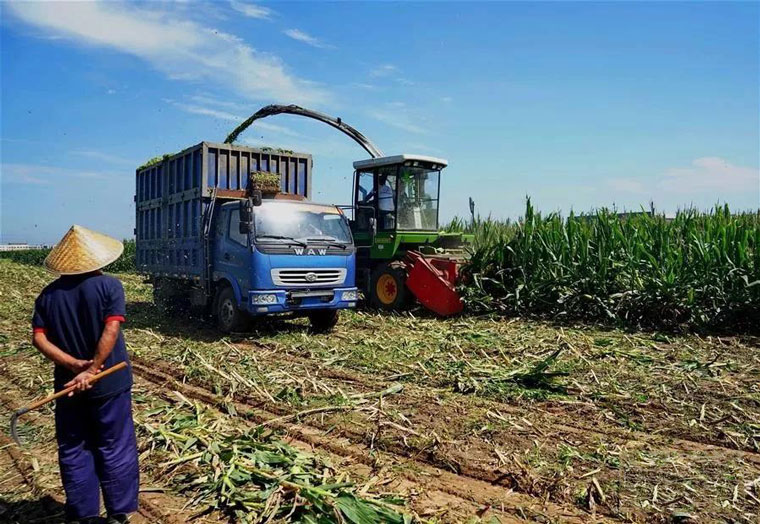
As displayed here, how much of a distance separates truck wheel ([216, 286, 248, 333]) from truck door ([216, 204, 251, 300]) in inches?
15.9

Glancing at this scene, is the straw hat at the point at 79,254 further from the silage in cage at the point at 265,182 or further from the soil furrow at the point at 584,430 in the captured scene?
the silage in cage at the point at 265,182

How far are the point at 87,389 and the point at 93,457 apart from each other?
1.45ft

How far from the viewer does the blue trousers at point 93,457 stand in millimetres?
3521

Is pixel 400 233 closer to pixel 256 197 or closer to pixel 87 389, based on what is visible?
pixel 256 197

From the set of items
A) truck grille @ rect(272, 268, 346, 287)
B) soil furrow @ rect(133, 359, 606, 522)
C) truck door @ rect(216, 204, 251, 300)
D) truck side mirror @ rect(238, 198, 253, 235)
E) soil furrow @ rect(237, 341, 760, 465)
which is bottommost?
soil furrow @ rect(133, 359, 606, 522)

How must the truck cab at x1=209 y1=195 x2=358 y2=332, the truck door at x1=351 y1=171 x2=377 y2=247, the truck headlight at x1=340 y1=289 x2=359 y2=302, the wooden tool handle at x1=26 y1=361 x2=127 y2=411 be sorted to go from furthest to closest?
the truck door at x1=351 y1=171 x2=377 y2=247, the truck headlight at x1=340 y1=289 x2=359 y2=302, the truck cab at x1=209 y1=195 x2=358 y2=332, the wooden tool handle at x1=26 y1=361 x2=127 y2=411

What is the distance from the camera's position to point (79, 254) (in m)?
3.69

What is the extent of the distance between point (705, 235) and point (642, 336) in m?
2.58

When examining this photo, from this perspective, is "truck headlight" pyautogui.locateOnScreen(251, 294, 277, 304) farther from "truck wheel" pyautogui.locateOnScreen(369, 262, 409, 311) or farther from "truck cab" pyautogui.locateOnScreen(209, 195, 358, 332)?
"truck wheel" pyautogui.locateOnScreen(369, 262, 409, 311)

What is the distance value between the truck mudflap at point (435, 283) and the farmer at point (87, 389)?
8.46 metres

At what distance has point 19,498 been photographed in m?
4.05

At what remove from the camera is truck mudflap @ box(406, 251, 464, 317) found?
1163 cm

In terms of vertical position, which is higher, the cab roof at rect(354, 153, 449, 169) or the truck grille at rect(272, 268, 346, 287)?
the cab roof at rect(354, 153, 449, 169)

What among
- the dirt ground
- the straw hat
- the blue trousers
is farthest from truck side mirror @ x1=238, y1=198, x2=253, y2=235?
the blue trousers
